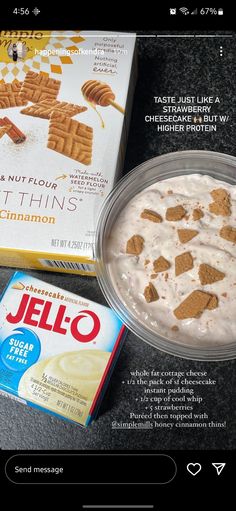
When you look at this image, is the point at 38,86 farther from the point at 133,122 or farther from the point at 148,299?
the point at 148,299

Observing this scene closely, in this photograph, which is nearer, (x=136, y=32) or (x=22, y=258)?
(x=22, y=258)
